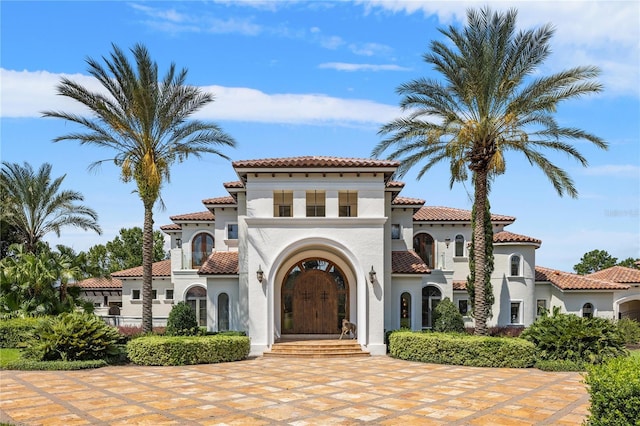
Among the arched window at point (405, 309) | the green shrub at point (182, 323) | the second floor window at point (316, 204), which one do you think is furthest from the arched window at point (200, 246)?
the arched window at point (405, 309)

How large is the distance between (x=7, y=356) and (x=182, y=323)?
6.57 metres

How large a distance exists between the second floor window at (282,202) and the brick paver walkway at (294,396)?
21.9 ft

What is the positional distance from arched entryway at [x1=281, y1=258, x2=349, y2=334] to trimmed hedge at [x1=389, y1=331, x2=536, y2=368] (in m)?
4.35

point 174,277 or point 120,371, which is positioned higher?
point 174,277

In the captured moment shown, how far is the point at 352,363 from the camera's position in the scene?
19.4 metres

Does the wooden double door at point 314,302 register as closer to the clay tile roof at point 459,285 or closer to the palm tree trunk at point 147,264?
the palm tree trunk at point 147,264

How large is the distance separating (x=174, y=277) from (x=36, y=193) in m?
9.07

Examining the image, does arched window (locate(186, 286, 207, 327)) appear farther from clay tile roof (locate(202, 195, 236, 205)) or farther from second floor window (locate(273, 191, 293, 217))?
second floor window (locate(273, 191, 293, 217))

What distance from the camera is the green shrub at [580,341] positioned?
1792cm

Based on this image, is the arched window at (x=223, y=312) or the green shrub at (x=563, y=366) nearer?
the green shrub at (x=563, y=366)

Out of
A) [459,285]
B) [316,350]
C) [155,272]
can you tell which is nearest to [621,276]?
[459,285]

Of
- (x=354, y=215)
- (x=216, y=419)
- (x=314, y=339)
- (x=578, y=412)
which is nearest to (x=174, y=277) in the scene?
(x=314, y=339)

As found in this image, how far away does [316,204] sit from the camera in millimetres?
22656

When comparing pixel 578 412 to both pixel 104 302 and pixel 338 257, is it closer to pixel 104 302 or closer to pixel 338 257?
pixel 338 257
